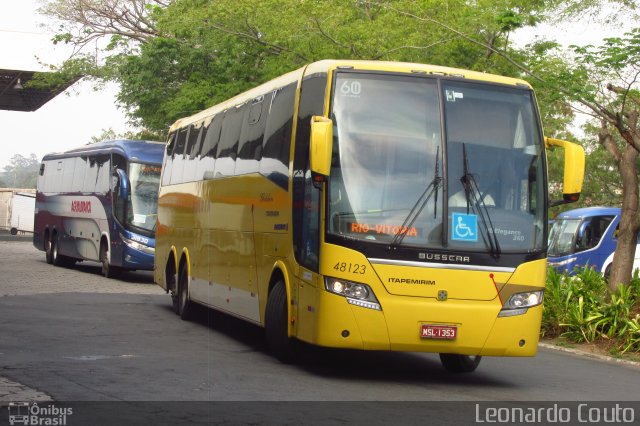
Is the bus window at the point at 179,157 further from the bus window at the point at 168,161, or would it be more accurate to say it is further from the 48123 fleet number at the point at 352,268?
the 48123 fleet number at the point at 352,268

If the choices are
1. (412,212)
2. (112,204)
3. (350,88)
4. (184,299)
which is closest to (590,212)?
(112,204)

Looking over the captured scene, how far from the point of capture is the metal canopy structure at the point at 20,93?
44594mm

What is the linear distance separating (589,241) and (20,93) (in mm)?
28569

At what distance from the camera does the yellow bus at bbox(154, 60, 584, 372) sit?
11414mm

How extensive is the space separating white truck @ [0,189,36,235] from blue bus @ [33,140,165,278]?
32411mm

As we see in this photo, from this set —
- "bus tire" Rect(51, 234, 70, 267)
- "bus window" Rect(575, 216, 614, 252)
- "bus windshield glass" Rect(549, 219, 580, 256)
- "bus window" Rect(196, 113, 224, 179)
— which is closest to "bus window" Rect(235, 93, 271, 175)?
"bus window" Rect(196, 113, 224, 179)

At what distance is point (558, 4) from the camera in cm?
2147

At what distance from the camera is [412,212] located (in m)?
11.6

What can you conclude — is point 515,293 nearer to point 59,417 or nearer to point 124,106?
point 59,417

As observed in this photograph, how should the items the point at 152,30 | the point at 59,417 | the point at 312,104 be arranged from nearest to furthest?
the point at 59,417, the point at 312,104, the point at 152,30

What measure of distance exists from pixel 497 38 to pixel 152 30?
19555mm

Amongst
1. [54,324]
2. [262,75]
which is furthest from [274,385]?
[262,75]

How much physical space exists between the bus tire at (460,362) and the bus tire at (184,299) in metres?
6.14

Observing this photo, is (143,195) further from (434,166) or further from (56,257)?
(434,166)
